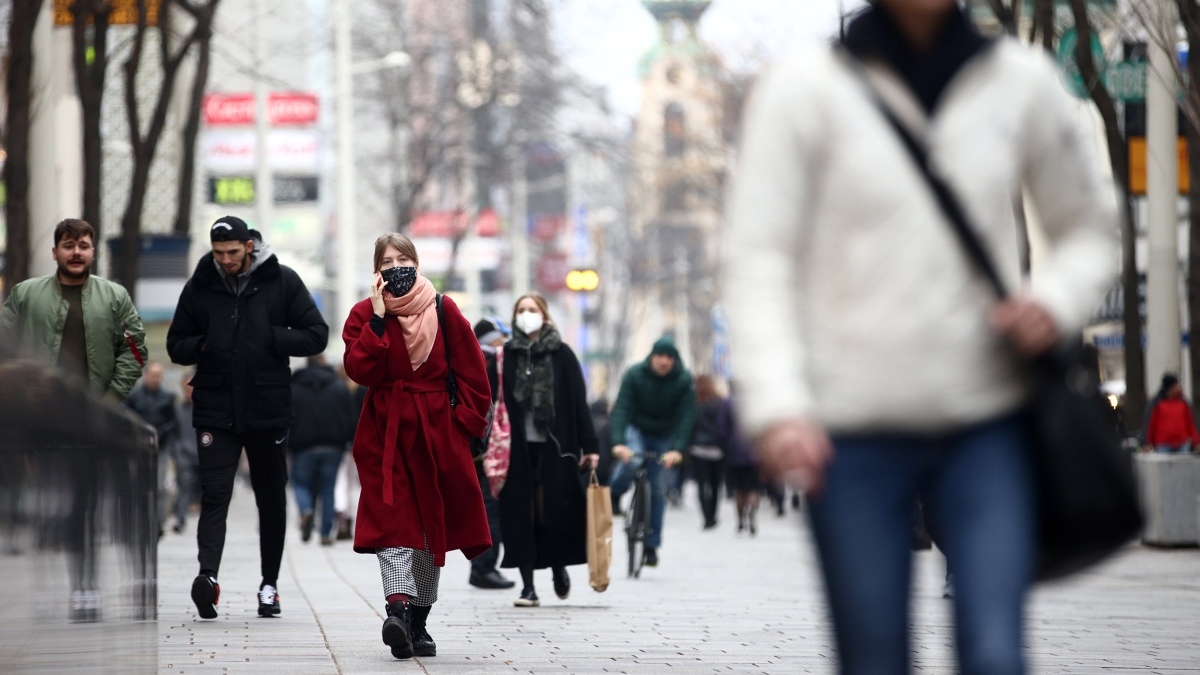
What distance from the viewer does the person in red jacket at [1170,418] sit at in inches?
917

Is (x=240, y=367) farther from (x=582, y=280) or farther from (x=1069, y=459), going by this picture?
(x=582, y=280)

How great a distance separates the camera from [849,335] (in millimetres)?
3771

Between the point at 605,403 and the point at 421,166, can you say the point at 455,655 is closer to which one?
the point at 605,403

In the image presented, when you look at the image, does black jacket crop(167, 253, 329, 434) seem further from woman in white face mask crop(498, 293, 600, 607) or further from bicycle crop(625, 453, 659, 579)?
bicycle crop(625, 453, 659, 579)

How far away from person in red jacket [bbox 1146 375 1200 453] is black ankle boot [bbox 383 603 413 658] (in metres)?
15.8

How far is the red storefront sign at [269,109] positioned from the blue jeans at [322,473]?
660 inches

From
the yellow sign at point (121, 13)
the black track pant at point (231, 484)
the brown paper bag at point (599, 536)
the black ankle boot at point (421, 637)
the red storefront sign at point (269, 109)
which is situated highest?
the red storefront sign at point (269, 109)

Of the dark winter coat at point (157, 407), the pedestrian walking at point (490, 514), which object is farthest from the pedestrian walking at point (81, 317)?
the dark winter coat at point (157, 407)

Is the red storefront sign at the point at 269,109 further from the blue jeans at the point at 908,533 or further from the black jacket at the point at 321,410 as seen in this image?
the blue jeans at the point at 908,533

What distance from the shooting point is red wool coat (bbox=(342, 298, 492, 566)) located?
8.91 meters

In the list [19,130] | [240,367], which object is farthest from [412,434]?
[19,130]

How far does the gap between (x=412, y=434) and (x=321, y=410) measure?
1024cm

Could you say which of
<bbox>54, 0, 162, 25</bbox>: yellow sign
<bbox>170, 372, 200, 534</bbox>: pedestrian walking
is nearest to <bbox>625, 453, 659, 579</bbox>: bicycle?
<bbox>170, 372, 200, 534</bbox>: pedestrian walking

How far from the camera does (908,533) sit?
3.82 metres
